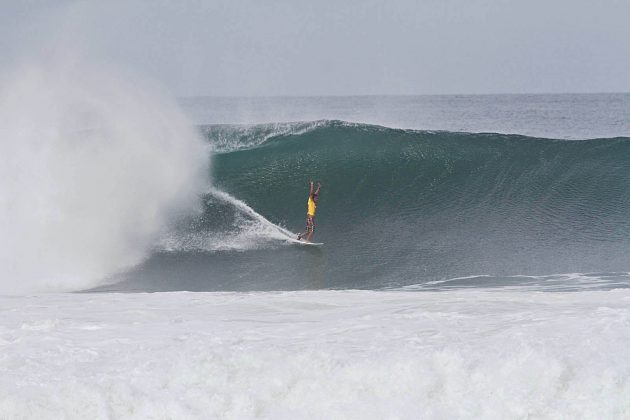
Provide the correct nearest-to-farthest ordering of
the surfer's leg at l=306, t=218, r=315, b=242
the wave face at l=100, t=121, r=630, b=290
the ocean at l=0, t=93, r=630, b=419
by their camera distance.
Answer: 1. the ocean at l=0, t=93, r=630, b=419
2. the wave face at l=100, t=121, r=630, b=290
3. the surfer's leg at l=306, t=218, r=315, b=242

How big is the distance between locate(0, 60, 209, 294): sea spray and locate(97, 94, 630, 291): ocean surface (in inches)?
21.7

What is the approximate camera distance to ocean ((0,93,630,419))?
4.59 metres

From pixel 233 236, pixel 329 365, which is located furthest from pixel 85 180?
pixel 329 365

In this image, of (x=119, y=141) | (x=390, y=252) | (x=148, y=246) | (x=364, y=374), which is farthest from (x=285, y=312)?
(x=119, y=141)

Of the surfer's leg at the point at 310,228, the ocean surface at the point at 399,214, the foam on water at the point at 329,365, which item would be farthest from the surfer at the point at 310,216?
the foam on water at the point at 329,365

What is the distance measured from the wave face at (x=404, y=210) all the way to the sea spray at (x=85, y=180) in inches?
28.1

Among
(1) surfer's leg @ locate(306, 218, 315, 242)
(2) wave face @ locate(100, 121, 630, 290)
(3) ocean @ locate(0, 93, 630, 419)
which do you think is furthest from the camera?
→ (1) surfer's leg @ locate(306, 218, 315, 242)

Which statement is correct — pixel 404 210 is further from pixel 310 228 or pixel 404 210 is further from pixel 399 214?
pixel 310 228

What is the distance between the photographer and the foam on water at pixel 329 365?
4461 mm

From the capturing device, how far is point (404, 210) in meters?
13.6

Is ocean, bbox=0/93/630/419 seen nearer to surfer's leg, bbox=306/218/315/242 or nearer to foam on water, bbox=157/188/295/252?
foam on water, bbox=157/188/295/252

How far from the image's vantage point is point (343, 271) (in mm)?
10234

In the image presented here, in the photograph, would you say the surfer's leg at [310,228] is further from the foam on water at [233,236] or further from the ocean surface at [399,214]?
the foam on water at [233,236]

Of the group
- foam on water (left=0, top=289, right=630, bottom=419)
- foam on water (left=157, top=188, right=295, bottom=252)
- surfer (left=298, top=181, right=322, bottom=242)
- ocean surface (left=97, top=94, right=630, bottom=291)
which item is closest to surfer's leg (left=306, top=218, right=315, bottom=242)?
surfer (left=298, top=181, right=322, bottom=242)
